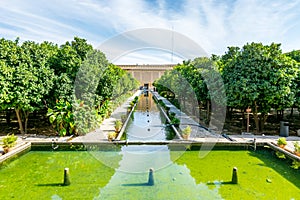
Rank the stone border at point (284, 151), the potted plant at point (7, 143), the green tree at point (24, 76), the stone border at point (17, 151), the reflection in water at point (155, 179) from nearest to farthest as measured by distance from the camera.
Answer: the reflection in water at point (155, 179)
the stone border at point (17, 151)
the stone border at point (284, 151)
the potted plant at point (7, 143)
the green tree at point (24, 76)

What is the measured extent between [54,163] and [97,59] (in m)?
7.95

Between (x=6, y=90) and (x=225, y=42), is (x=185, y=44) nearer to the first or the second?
(x=225, y=42)

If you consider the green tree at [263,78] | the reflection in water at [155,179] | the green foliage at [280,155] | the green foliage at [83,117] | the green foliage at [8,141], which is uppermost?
the green tree at [263,78]

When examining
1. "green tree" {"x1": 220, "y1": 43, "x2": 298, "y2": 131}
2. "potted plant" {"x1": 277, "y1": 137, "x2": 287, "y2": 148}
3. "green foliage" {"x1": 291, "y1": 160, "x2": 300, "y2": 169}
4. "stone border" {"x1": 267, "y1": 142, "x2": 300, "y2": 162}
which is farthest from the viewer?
"green tree" {"x1": 220, "y1": 43, "x2": 298, "y2": 131}

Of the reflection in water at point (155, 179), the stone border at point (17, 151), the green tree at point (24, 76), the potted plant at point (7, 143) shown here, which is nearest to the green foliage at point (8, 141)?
the potted plant at point (7, 143)

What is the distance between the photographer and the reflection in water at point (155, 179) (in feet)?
21.4

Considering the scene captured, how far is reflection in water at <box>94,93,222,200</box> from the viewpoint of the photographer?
21.4 ft

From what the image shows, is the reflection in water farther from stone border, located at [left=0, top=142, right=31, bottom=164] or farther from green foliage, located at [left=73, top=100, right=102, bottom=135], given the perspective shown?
stone border, located at [left=0, top=142, right=31, bottom=164]

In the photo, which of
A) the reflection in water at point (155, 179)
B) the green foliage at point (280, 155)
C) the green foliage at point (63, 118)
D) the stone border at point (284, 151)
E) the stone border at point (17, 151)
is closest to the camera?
the reflection in water at point (155, 179)

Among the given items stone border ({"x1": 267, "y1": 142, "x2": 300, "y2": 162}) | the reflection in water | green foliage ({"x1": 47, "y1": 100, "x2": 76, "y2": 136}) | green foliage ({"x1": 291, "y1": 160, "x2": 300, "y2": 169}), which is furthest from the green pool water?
green foliage ({"x1": 47, "y1": 100, "x2": 76, "y2": 136})

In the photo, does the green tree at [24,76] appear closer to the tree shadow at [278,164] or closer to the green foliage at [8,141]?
the green foliage at [8,141]

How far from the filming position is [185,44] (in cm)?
1473

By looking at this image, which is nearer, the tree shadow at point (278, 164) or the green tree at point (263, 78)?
the tree shadow at point (278, 164)

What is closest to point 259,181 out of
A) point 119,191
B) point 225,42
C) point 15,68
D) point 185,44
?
point 119,191
